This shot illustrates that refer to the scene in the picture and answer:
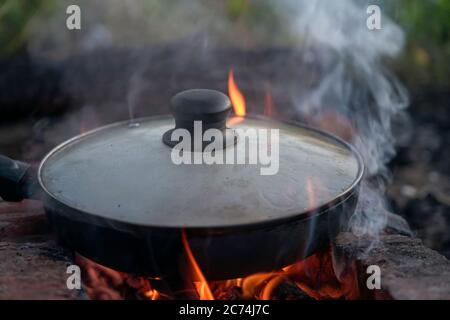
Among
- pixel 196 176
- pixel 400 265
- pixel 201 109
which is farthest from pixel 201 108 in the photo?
pixel 400 265

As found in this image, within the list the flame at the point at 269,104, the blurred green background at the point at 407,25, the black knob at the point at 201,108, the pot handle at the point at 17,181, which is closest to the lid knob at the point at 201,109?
the black knob at the point at 201,108

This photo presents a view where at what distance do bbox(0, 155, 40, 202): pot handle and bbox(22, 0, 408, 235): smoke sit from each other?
5.72 feet

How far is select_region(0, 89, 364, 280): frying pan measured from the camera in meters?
1.38

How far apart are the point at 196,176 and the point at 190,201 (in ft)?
0.41

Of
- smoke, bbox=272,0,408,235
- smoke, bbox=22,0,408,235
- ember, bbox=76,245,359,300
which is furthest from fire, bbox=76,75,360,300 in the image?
smoke, bbox=22,0,408,235

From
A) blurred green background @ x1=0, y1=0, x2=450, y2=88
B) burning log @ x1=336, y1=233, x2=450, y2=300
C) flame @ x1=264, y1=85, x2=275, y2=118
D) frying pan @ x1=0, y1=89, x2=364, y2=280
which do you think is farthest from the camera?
blurred green background @ x1=0, y1=0, x2=450, y2=88

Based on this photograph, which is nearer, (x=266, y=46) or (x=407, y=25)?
(x=266, y=46)

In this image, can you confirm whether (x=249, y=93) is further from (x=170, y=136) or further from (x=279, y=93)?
(x=170, y=136)

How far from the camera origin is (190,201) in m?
1.46

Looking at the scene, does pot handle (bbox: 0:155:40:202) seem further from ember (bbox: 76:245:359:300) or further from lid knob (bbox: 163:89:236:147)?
lid knob (bbox: 163:89:236:147)

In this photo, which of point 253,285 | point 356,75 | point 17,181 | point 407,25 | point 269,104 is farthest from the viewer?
point 407,25

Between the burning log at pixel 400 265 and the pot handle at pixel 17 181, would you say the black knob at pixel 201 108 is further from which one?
the burning log at pixel 400 265

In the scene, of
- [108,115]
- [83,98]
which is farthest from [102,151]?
[83,98]

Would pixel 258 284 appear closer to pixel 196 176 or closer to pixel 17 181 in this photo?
pixel 196 176
